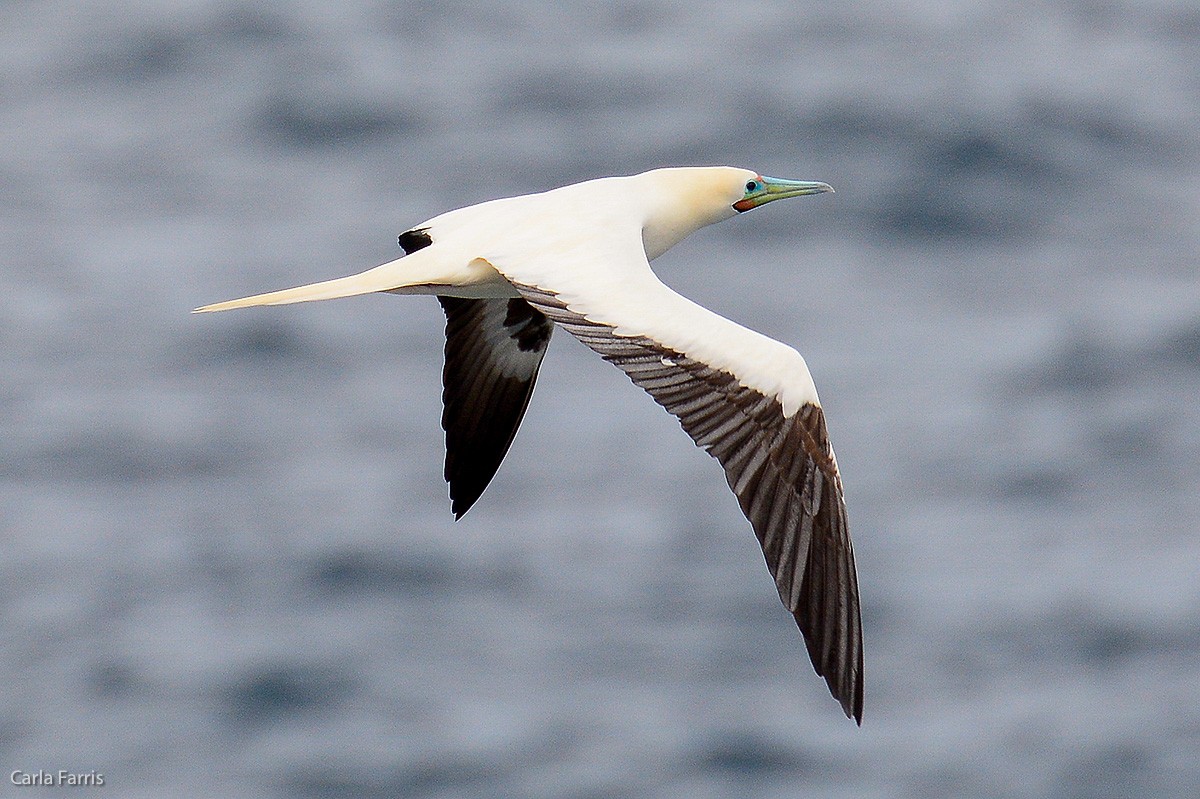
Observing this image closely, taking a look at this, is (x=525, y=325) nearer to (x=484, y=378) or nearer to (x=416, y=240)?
(x=484, y=378)

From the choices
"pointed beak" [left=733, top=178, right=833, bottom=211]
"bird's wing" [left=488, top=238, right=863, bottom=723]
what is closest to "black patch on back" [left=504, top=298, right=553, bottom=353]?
"pointed beak" [left=733, top=178, right=833, bottom=211]

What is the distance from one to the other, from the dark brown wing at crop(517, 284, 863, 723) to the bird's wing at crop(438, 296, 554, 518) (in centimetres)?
198

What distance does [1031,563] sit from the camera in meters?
19.1

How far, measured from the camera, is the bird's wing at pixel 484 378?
10156 millimetres

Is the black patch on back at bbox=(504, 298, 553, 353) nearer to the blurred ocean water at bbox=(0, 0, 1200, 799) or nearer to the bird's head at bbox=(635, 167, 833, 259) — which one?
the bird's head at bbox=(635, 167, 833, 259)

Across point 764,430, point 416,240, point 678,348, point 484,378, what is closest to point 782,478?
point 764,430

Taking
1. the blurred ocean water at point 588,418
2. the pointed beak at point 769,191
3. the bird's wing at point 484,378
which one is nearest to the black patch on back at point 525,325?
the bird's wing at point 484,378

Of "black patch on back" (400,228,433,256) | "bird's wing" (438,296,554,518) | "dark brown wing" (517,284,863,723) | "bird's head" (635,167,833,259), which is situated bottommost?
"dark brown wing" (517,284,863,723)

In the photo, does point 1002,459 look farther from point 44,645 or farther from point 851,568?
point 851,568

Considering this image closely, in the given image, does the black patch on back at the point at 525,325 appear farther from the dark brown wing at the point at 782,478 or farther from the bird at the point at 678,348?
the dark brown wing at the point at 782,478

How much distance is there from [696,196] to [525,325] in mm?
1181

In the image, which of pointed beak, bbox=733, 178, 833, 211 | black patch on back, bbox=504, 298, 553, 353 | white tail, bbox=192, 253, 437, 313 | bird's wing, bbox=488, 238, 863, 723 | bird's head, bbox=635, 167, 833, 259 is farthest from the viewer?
black patch on back, bbox=504, 298, 553, 353

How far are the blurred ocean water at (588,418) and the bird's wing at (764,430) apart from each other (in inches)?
349

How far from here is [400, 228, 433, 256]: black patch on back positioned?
9.42m
